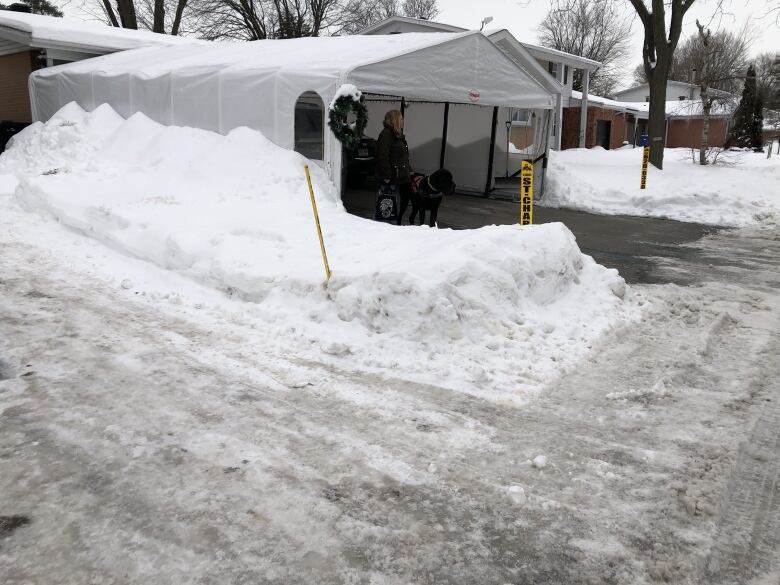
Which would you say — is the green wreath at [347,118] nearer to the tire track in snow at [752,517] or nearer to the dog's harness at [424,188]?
the dog's harness at [424,188]

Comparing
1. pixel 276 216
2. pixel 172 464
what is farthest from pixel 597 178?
pixel 172 464

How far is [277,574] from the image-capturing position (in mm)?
2643

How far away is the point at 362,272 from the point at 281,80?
20.0 feet

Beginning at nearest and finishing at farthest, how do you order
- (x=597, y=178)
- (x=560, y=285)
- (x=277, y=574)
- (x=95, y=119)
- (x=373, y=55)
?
(x=277, y=574)
(x=560, y=285)
(x=373, y=55)
(x=95, y=119)
(x=597, y=178)

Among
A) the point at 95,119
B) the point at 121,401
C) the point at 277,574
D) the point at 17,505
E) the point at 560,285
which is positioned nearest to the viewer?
the point at 277,574

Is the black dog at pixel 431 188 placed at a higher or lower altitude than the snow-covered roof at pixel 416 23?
→ lower

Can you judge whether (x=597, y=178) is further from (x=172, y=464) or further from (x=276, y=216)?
(x=172, y=464)

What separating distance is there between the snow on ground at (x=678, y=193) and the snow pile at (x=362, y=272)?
8106 millimetres

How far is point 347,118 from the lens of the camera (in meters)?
10.2

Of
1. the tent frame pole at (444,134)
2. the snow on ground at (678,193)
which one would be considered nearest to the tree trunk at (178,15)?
the tent frame pole at (444,134)

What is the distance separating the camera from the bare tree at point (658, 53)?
18703mm

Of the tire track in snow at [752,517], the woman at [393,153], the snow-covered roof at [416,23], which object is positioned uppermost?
the snow-covered roof at [416,23]

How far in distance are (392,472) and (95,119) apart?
13.5 meters

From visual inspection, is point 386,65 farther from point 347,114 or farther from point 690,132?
point 690,132
